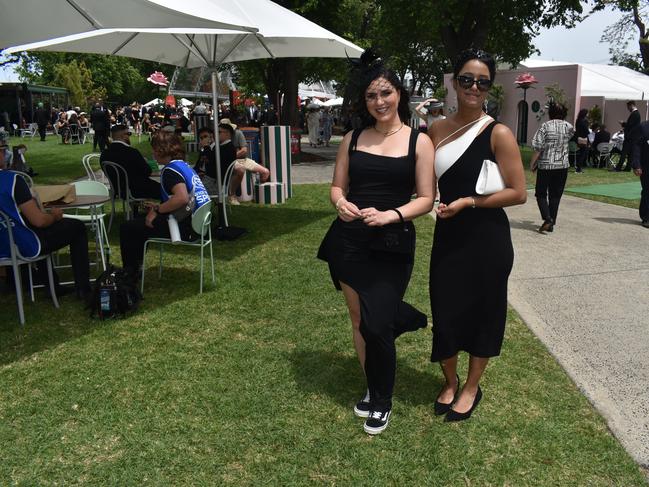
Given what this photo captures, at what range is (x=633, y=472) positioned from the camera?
2.67 meters

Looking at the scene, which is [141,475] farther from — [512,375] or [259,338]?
[512,375]

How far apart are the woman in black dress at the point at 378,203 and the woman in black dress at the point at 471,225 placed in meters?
0.15

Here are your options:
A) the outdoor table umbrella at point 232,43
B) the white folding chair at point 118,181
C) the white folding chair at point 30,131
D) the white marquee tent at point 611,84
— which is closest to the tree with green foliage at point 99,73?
the white folding chair at point 30,131

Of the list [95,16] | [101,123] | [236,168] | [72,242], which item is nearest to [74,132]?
[101,123]

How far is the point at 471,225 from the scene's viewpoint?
9.14 feet

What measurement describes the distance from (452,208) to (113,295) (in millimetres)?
3135

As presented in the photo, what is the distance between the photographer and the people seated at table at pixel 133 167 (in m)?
7.10

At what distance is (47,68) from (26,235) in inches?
2583

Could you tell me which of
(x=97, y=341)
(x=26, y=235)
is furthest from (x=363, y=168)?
(x=26, y=235)

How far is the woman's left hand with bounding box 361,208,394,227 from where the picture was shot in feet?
8.64

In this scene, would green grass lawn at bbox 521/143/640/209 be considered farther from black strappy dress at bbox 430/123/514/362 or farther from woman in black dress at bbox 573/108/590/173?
black strappy dress at bbox 430/123/514/362

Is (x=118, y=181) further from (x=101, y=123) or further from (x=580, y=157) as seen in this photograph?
(x=580, y=157)

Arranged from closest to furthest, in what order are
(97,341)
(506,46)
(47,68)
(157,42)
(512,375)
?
(512,375) → (97,341) → (157,42) → (506,46) → (47,68)

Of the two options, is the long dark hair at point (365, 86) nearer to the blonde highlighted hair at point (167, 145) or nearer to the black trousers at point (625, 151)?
the blonde highlighted hair at point (167, 145)
